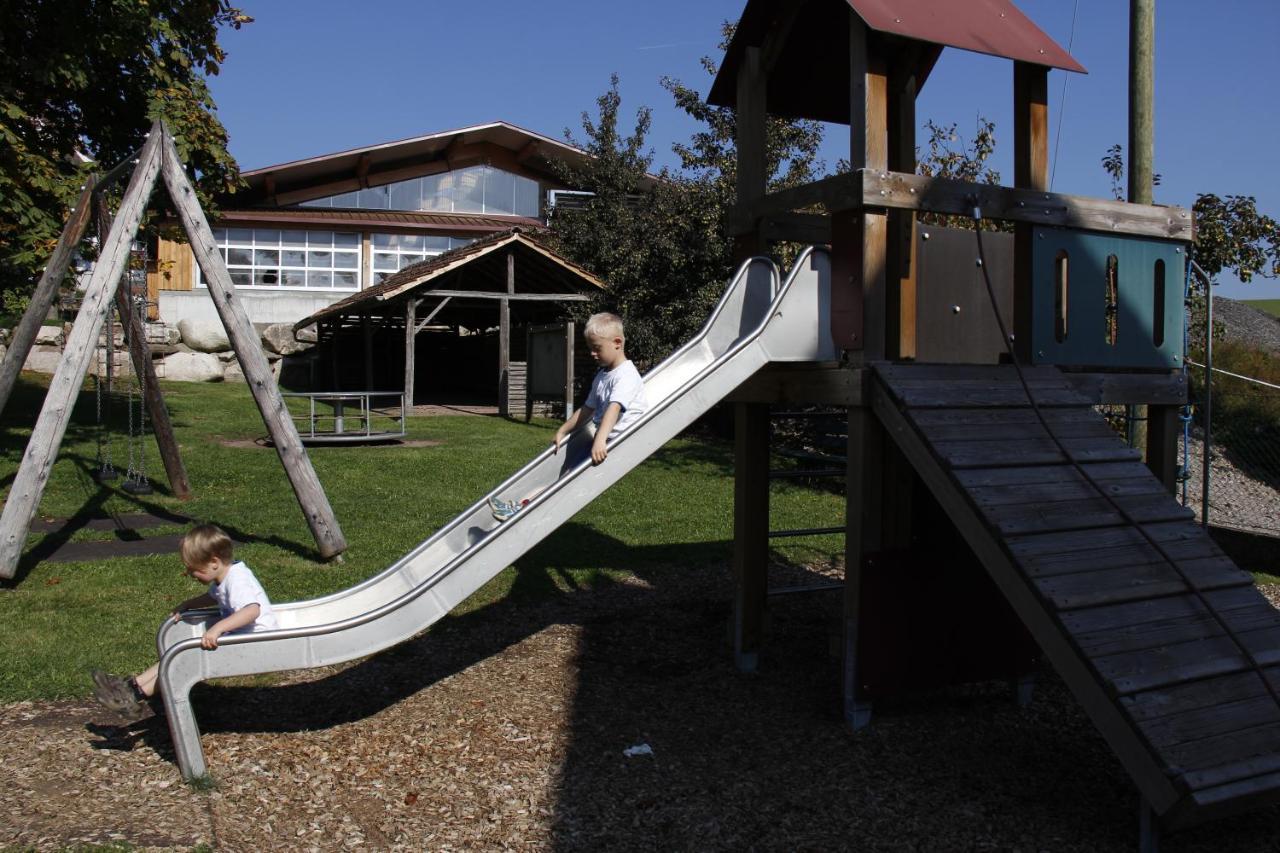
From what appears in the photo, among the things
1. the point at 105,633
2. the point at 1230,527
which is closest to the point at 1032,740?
the point at 105,633

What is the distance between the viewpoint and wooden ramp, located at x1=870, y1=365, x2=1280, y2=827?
11.1ft

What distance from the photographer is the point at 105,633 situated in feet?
20.1

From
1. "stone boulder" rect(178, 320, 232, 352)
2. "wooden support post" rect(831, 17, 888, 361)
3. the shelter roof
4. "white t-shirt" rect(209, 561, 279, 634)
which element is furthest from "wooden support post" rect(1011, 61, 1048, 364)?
"stone boulder" rect(178, 320, 232, 352)

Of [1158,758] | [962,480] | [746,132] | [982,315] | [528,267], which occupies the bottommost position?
[1158,758]

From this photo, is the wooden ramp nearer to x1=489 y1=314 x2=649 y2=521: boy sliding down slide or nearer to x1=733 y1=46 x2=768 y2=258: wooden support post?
x1=489 y1=314 x2=649 y2=521: boy sliding down slide

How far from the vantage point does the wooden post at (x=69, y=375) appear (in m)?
7.35

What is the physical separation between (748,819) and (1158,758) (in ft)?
4.70

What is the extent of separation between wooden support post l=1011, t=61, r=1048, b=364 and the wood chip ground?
6.36 feet

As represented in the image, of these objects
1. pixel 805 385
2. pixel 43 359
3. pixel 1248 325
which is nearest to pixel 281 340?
pixel 43 359

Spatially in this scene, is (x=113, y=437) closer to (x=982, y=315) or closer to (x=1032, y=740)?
(x=982, y=315)

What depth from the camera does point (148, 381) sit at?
991 cm

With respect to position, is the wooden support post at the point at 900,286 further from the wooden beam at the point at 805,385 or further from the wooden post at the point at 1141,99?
the wooden post at the point at 1141,99

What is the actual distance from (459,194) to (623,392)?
26.5 metres

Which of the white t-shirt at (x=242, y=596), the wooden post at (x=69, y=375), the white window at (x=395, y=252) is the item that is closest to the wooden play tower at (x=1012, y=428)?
the white t-shirt at (x=242, y=596)
